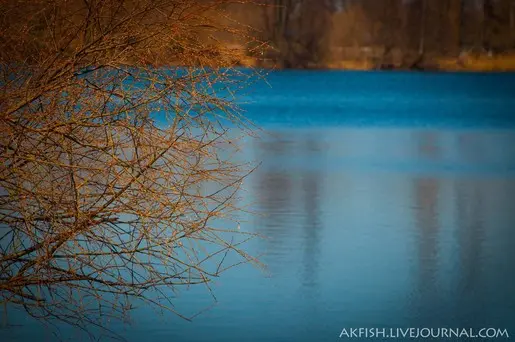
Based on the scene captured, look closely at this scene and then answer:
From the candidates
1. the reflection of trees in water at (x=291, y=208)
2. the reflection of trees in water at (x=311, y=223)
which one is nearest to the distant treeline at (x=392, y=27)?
the reflection of trees in water at (x=291, y=208)

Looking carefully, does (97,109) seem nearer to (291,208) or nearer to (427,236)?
(427,236)

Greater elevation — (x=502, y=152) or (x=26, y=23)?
(x=502, y=152)

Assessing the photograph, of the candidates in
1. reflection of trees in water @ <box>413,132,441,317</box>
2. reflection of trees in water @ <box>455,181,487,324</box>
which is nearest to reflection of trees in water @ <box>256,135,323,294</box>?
reflection of trees in water @ <box>413,132,441,317</box>

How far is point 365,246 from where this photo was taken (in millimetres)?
10516

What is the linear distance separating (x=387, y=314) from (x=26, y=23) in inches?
139

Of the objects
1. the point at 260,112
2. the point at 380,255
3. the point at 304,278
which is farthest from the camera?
the point at 260,112

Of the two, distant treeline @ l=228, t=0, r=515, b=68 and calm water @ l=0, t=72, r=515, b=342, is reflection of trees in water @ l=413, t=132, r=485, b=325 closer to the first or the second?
calm water @ l=0, t=72, r=515, b=342

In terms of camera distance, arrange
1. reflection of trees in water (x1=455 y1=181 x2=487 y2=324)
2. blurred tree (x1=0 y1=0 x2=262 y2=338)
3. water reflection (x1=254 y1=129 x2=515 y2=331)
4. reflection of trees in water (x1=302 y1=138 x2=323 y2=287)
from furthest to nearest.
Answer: reflection of trees in water (x1=302 y1=138 x2=323 y2=287), water reflection (x1=254 y1=129 x2=515 y2=331), reflection of trees in water (x1=455 y1=181 x2=487 y2=324), blurred tree (x1=0 y1=0 x2=262 y2=338)

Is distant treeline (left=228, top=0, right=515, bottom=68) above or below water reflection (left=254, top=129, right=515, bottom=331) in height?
above

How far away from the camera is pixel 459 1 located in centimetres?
4275

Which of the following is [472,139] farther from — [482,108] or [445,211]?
[482,108]

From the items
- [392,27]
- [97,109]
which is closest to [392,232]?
[97,109]

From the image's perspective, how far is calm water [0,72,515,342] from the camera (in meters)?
7.71

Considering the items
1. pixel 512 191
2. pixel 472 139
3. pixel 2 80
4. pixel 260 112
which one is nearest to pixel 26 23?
pixel 2 80
